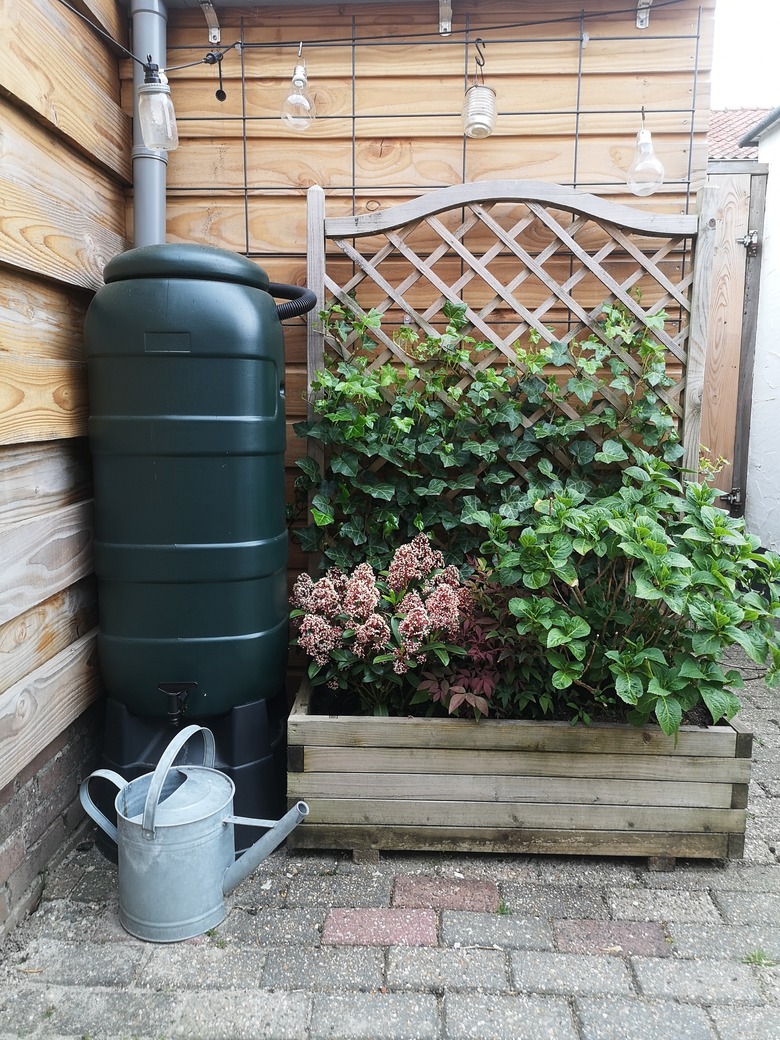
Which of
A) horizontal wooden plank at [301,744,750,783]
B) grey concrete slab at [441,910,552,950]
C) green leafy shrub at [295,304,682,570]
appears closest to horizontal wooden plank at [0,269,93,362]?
green leafy shrub at [295,304,682,570]

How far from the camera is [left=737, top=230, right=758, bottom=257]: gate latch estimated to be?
4.12 meters

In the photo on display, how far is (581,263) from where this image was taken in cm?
241

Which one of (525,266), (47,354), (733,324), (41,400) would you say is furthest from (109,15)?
(733,324)

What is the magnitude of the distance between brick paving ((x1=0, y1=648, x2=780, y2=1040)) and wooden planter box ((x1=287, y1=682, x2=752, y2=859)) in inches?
3.0

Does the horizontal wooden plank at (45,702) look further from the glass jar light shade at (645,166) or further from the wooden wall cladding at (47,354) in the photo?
the glass jar light shade at (645,166)

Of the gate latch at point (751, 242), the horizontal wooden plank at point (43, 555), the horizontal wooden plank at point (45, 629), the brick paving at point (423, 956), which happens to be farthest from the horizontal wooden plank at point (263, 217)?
the gate latch at point (751, 242)

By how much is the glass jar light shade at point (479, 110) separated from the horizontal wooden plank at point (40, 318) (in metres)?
1.23

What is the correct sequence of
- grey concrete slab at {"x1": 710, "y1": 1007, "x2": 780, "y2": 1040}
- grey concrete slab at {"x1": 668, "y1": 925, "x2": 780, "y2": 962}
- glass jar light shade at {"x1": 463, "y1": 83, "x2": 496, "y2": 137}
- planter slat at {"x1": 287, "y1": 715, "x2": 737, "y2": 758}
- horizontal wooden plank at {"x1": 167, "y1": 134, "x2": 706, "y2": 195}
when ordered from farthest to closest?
horizontal wooden plank at {"x1": 167, "y1": 134, "x2": 706, "y2": 195} < glass jar light shade at {"x1": 463, "y1": 83, "x2": 496, "y2": 137} < planter slat at {"x1": 287, "y1": 715, "x2": 737, "y2": 758} < grey concrete slab at {"x1": 668, "y1": 925, "x2": 780, "y2": 962} < grey concrete slab at {"x1": 710, "y1": 1007, "x2": 780, "y2": 1040}

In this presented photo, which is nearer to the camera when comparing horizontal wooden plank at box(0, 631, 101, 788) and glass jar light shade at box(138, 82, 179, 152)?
horizontal wooden plank at box(0, 631, 101, 788)

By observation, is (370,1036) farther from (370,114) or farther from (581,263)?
(370,114)

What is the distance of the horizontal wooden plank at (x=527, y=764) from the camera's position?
1.82 meters

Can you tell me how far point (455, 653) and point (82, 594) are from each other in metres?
1.04

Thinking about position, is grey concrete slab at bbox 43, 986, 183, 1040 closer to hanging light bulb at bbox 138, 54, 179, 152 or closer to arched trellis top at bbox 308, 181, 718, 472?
arched trellis top at bbox 308, 181, 718, 472

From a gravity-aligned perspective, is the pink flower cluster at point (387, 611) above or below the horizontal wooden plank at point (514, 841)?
above
